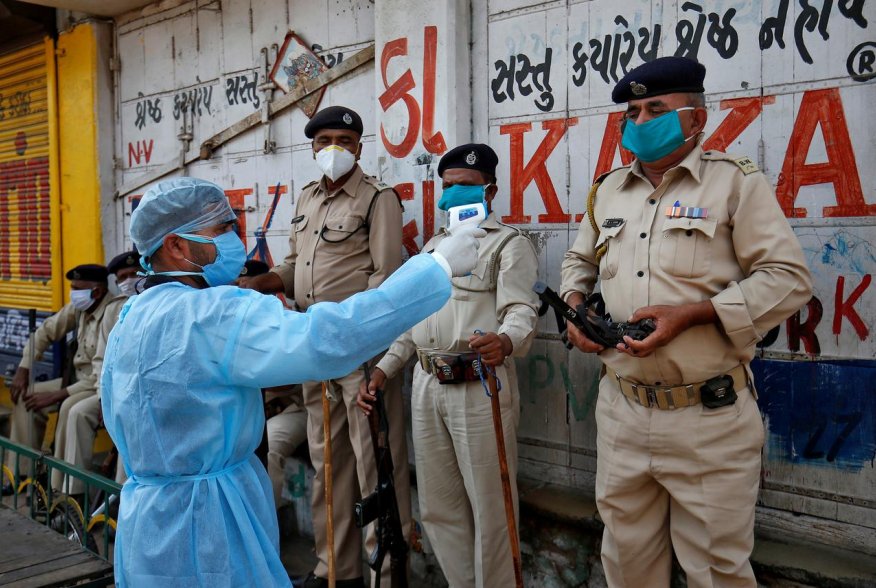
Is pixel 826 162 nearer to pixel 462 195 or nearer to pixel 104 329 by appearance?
pixel 462 195

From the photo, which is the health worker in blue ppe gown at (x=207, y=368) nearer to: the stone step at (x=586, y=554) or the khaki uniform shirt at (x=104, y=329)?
the stone step at (x=586, y=554)

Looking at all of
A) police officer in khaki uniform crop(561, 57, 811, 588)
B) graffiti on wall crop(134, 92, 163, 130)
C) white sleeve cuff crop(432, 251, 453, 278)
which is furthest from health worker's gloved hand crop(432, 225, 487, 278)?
graffiti on wall crop(134, 92, 163, 130)

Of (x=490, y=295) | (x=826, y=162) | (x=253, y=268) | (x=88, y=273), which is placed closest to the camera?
(x=826, y=162)

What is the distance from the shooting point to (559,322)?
13.0 feet

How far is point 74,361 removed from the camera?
6082mm

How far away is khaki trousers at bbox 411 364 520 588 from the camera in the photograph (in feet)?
11.3

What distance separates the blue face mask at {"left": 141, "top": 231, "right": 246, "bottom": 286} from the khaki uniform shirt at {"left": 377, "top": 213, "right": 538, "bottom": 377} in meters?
1.38

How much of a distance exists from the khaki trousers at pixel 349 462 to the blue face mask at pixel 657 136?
1.93 metres

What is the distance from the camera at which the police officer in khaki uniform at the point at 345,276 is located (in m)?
4.01

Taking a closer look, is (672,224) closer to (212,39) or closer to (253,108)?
(253,108)

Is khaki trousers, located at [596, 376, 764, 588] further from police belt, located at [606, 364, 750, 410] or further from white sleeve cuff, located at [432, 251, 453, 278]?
white sleeve cuff, located at [432, 251, 453, 278]

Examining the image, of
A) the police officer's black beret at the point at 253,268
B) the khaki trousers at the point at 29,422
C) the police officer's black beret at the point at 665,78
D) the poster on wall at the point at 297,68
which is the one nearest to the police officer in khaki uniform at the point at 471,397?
the police officer's black beret at the point at 665,78

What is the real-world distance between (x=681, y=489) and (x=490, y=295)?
1268mm

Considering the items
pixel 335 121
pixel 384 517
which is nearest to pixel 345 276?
pixel 335 121
